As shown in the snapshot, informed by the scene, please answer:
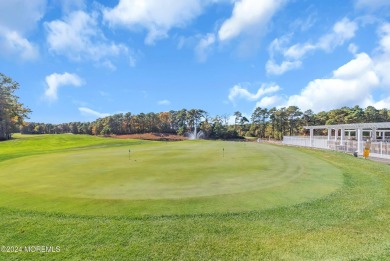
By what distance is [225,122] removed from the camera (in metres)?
92.4

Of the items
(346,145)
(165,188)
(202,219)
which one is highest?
(346,145)

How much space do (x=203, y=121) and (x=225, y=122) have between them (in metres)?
7.85

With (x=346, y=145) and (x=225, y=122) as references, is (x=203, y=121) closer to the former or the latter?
(x=225, y=122)

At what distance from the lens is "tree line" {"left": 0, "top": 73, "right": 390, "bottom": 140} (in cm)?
5678

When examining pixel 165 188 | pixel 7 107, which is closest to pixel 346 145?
pixel 165 188

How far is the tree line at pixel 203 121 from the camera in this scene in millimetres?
56781

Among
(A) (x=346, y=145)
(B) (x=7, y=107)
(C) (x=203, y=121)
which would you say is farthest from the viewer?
(C) (x=203, y=121)

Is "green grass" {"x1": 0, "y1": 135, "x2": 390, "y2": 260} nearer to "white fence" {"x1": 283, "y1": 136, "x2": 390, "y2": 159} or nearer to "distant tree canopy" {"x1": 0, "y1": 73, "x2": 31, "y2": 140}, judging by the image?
"white fence" {"x1": 283, "y1": 136, "x2": 390, "y2": 159}

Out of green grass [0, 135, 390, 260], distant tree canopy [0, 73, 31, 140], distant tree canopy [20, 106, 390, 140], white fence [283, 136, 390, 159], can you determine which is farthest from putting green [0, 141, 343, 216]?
distant tree canopy [20, 106, 390, 140]

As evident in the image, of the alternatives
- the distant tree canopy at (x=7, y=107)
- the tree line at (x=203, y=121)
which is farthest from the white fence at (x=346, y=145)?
the distant tree canopy at (x=7, y=107)

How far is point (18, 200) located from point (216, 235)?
588 cm

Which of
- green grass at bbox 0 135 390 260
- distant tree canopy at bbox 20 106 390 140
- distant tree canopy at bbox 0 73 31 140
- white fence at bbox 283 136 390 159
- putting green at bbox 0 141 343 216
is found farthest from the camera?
distant tree canopy at bbox 20 106 390 140

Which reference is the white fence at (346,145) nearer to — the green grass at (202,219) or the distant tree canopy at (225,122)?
the green grass at (202,219)

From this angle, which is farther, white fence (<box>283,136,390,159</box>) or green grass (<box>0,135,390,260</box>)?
white fence (<box>283,136,390,159</box>)
